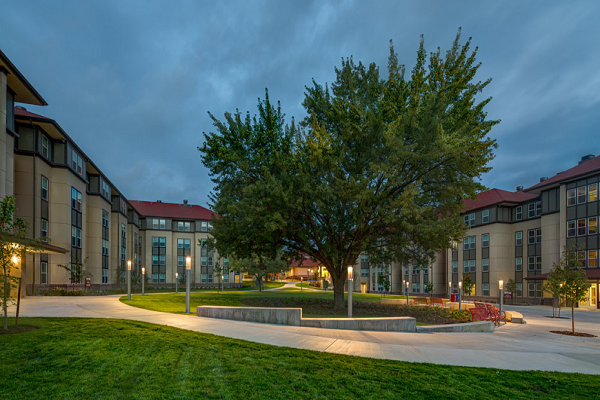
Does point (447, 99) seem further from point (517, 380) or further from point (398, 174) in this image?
point (517, 380)

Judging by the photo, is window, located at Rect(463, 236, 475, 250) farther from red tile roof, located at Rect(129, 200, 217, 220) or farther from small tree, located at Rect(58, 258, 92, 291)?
small tree, located at Rect(58, 258, 92, 291)

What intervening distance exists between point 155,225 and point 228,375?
71187mm

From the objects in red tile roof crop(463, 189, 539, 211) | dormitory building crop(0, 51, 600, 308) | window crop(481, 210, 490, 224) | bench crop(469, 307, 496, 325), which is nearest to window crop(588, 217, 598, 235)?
dormitory building crop(0, 51, 600, 308)

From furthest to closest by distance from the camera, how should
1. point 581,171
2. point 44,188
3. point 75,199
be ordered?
point 581,171
point 75,199
point 44,188

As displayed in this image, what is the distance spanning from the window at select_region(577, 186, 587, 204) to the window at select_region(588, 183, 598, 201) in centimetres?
52

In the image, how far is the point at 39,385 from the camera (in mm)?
6984

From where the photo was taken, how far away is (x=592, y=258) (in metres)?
39.6

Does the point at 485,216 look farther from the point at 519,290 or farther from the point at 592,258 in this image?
the point at 592,258

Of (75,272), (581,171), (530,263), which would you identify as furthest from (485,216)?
(75,272)

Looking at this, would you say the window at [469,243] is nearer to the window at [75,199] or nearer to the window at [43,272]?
the window at [75,199]

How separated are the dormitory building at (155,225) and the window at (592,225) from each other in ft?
0.34

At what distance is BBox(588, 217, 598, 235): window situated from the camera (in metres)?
39.2

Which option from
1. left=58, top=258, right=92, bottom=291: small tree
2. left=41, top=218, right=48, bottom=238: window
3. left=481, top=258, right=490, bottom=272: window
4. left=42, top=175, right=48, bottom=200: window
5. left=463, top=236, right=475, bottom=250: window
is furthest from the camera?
left=463, top=236, right=475, bottom=250: window

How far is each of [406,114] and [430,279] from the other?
5242cm
